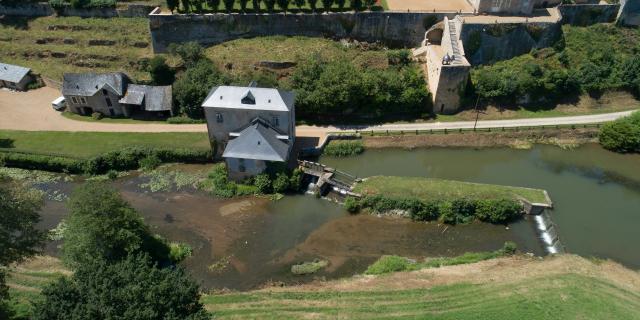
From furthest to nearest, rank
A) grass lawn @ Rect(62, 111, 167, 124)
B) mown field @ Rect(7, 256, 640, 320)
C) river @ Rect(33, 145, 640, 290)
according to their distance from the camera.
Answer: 1. grass lawn @ Rect(62, 111, 167, 124)
2. river @ Rect(33, 145, 640, 290)
3. mown field @ Rect(7, 256, 640, 320)

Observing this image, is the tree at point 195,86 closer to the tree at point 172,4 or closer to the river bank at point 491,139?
the tree at point 172,4

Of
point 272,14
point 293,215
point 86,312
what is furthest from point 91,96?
point 86,312

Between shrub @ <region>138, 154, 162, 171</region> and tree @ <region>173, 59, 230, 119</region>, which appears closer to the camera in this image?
shrub @ <region>138, 154, 162, 171</region>

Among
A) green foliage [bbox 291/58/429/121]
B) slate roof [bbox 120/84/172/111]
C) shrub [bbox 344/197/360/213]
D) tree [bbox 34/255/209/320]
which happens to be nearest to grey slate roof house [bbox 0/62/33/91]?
slate roof [bbox 120/84/172/111]

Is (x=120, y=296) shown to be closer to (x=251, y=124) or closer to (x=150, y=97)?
(x=251, y=124)

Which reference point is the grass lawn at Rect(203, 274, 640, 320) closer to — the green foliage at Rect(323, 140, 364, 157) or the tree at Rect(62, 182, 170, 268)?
the tree at Rect(62, 182, 170, 268)

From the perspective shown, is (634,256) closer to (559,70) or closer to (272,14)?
(559,70)

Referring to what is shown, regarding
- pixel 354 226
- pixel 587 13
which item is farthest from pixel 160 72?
pixel 587 13
